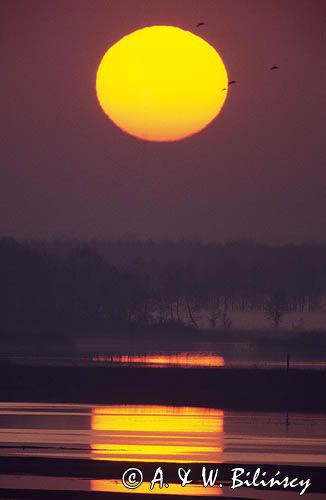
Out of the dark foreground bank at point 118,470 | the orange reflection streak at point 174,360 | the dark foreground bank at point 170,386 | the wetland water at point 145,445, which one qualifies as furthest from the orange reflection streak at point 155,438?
the orange reflection streak at point 174,360

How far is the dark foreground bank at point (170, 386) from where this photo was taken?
67.7m

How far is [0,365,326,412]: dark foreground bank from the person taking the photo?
222ft

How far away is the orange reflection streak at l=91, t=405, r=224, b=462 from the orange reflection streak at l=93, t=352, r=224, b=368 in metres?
45.9

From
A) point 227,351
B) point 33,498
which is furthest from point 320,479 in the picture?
point 227,351

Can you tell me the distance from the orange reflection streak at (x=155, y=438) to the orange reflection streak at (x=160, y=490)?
2.61 meters

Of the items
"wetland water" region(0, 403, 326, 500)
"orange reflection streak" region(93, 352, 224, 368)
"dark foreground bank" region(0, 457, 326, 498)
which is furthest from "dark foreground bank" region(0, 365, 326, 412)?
"dark foreground bank" region(0, 457, 326, 498)

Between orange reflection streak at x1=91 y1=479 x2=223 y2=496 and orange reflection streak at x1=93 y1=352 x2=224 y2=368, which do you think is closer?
orange reflection streak at x1=91 y1=479 x2=223 y2=496

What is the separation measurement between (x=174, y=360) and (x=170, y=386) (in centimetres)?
1719

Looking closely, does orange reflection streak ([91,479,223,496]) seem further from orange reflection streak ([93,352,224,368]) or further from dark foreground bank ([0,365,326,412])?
orange reflection streak ([93,352,224,368])

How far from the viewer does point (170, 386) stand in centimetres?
8106

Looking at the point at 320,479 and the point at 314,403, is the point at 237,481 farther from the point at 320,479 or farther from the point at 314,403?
the point at 314,403

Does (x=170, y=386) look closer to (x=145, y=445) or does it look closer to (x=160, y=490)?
(x=145, y=445)

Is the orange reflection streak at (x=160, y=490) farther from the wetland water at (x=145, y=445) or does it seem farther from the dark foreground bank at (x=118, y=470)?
the dark foreground bank at (x=118, y=470)

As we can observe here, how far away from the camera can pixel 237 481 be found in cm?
2247
